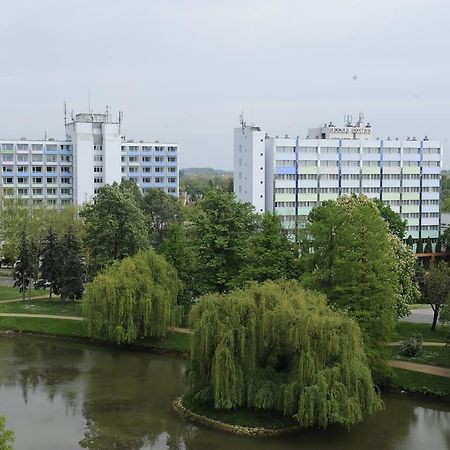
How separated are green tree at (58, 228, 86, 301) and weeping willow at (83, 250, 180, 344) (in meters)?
6.70

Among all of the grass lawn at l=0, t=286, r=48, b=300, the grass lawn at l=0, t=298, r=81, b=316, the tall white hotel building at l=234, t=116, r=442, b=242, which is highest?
the tall white hotel building at l=234, t=116, r=442, b=242

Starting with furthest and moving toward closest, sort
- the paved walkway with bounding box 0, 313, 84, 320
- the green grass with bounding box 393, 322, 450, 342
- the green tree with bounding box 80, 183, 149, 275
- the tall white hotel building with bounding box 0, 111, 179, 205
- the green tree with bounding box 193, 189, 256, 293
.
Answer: the tall white hotel building with bounding box 0, 111, 179, 205
the green tree with bounding box 80, 183, 149, 275
the paved walkway with bounding box 0, 313, 84, 320
the green tree with bounding box 193, 189, 256, 293
the green grass with bounding box 393, 322, 450, 342

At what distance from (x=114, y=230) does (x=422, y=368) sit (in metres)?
21.3

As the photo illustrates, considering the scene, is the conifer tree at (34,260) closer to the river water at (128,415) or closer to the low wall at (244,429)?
the river water at (128,415)

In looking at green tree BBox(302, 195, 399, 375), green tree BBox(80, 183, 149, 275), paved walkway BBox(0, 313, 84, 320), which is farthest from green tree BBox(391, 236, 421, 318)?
paved walkway BBox(0, 313, 84, 320)

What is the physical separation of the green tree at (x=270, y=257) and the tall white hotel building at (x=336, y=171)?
33.4 metres

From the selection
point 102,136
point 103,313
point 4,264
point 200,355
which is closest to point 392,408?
point 200,355

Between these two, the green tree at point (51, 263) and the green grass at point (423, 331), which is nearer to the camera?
the green grass at point (423, 331)

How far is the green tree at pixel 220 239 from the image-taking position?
40.2 metres

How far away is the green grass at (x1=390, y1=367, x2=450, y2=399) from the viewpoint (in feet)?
97.2

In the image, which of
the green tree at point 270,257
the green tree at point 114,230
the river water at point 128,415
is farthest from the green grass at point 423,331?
the green tree at point 114,230

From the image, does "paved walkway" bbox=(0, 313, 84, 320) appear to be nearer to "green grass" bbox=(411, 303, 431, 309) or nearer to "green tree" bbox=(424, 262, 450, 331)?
"green tree" bbox=(424, 262, 450, 331)

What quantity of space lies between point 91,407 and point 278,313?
8.98 m

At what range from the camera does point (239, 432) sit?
25.2m
